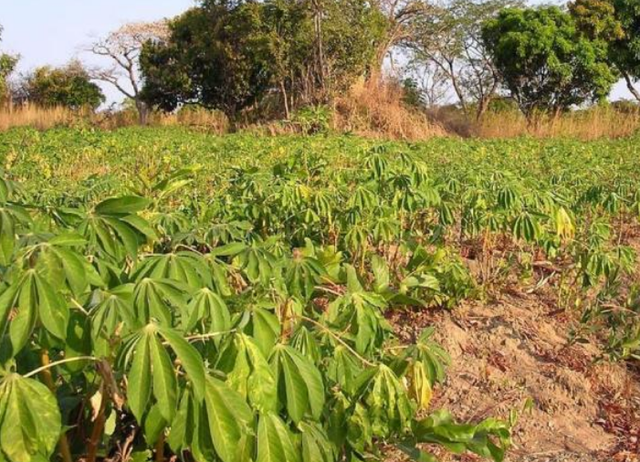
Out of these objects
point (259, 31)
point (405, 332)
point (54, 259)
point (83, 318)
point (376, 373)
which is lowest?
point (405, 332)

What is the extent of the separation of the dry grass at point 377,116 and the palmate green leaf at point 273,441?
12.5 metres

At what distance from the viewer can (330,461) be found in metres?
1.58

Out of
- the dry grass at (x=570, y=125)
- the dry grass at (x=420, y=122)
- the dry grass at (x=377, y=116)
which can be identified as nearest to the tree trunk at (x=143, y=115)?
the dry grass at (x=420, y=122)

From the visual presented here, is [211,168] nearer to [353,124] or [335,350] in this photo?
[335,350]

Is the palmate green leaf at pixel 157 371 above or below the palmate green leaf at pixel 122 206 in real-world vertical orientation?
below

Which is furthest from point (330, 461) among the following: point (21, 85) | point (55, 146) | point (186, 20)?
point (21, 85)

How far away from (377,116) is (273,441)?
13.4 meters

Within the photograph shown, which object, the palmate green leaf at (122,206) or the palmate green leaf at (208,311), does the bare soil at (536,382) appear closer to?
the palmate green leaf at (208,311)

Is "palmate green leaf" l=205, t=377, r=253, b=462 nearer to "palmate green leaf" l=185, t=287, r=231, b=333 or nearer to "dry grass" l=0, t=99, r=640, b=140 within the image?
"palmate green leaf" l=185, t=287, r=231, b=333

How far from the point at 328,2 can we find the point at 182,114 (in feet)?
21.3

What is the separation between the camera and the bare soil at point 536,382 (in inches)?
101

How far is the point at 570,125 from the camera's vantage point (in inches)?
596

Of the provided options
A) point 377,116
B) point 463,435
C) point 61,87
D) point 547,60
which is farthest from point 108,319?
point 61,87

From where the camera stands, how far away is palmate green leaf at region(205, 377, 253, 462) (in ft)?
4.09
